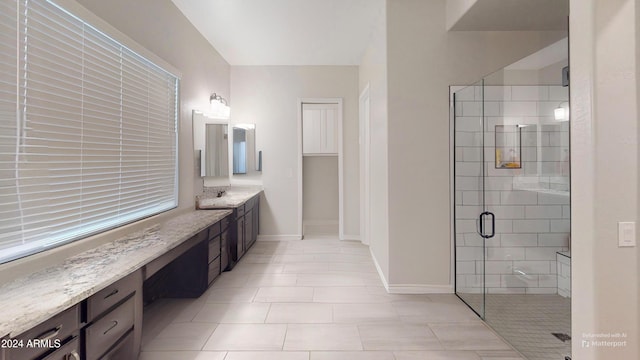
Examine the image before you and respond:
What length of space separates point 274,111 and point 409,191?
9.67 feet

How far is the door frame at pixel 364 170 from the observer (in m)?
4.50

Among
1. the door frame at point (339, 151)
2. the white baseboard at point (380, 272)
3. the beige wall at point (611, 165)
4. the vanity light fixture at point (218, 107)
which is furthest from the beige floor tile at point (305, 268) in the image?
the beige wall at point (611, 165)

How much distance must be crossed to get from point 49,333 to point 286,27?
3.62 metres

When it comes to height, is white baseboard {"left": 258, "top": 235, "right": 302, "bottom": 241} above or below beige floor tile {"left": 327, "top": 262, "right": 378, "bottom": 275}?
above

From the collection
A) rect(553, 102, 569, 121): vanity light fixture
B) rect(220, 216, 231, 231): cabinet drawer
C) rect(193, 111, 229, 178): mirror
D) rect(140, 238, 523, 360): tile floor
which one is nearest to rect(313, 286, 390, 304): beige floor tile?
rect(140, 238, 523, 360): tile floor

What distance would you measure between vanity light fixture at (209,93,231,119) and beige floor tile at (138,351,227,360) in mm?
2974

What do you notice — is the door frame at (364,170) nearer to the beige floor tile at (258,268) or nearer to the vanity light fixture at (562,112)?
the beige floor tile at (258,268)

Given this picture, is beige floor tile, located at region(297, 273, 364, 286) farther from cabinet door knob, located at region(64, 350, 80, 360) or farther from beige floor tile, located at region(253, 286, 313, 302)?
cabinet door knob, located at region(64, 350, 80, 360)

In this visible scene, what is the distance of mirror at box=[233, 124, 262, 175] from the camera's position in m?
4.97

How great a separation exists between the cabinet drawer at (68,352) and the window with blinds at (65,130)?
1.80ft

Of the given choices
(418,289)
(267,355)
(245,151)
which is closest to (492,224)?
(418,289)

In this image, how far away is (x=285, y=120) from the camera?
5.07 meters

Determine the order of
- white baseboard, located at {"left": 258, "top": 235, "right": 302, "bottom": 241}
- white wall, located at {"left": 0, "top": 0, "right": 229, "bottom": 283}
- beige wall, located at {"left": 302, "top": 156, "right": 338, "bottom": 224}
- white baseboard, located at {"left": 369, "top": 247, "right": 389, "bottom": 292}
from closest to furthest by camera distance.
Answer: white wall, located at {"left": 0, "top": 0, "right": 229, "bottom": 283}
white baseboard, located at {"left": 369, "top": 247, "right": 389, "bottom": 292}
white baseboard, located at {"left": 258, "top": 235, "right": 302, "bottom": 241}
beige wall, located at {"left": 302, "top": 156, "right": 338, "bottom": 224}

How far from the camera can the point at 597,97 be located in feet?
4.54
